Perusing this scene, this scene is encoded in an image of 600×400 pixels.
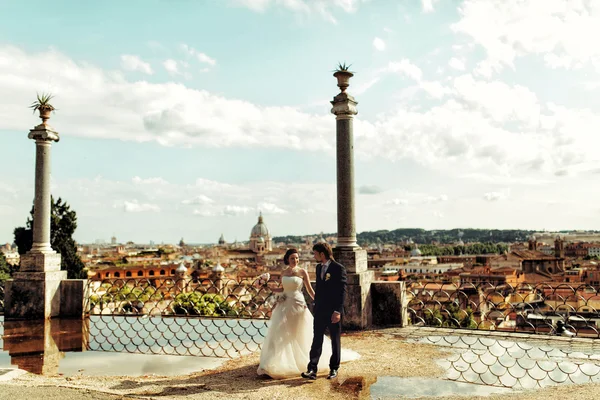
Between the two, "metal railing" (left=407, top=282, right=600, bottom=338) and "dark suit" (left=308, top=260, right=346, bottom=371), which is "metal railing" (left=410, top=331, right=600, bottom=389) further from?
"dark suit" (left=308, top=260, right=346, bottom=371)

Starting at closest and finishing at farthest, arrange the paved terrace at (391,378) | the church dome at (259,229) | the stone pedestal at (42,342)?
the paved terrace at (391,378) < the stone pedestal at (42,342) < the church dome at (259,229)

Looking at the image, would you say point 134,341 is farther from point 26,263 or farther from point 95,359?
point 26,263

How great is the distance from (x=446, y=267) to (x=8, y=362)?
124057 millimetres

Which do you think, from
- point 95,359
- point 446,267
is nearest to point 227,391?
point 95,359

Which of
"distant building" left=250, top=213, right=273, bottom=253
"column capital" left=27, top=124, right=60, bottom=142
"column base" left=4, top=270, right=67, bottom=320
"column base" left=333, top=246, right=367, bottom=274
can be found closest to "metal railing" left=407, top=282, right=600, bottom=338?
"column base" left=333, top=246, right=367, bottom=274

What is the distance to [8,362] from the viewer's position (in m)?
6.43

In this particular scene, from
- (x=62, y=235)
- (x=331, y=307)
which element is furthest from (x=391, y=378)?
(x=62, y=235)

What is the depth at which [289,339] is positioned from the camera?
5.60 meters

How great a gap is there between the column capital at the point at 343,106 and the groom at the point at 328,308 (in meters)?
3.24

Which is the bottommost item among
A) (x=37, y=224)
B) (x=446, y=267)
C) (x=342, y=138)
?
(x=446, y=267)

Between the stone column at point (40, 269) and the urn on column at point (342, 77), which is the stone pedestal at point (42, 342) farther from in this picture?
the urn on column at point (342, 77)

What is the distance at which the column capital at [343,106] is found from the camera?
27.0 ft

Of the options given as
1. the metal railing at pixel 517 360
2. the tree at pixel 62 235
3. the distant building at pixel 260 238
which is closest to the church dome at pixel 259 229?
the distant building at pixel 260 238

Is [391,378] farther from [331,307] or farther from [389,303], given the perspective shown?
[389,303]
